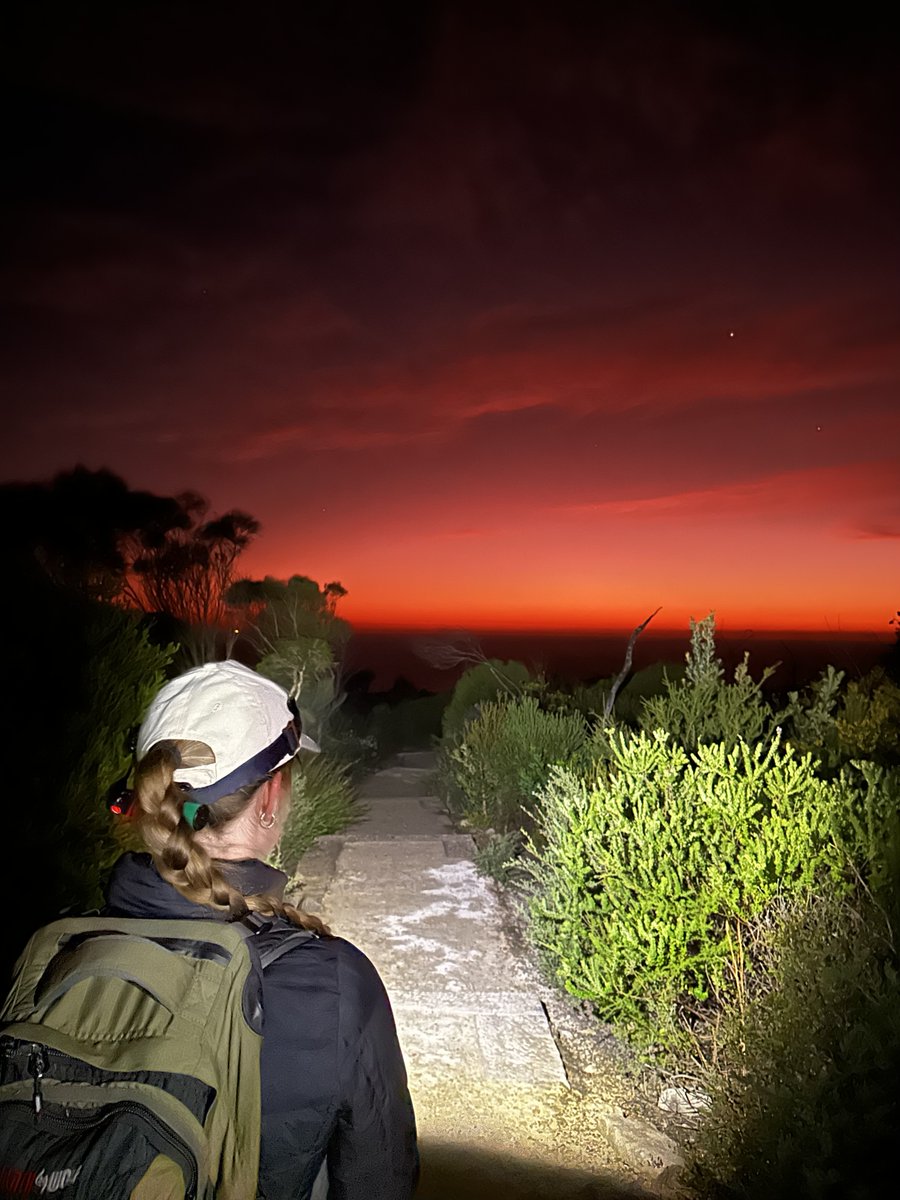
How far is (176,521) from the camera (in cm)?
1508

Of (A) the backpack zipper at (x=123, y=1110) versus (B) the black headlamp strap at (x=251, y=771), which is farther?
(B) the black headlamp strap at (x=251, y=771)

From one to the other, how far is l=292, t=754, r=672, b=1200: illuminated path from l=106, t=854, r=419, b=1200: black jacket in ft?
7.00

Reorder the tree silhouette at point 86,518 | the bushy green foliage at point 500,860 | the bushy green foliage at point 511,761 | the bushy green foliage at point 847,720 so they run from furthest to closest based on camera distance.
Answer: the tree silhouette at point 86,518 < the bushy green foliage at point 511,761 < the bushy green foliage at point 500,860 < the bushy green foliage at point 847,720

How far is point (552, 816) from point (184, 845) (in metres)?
3.92

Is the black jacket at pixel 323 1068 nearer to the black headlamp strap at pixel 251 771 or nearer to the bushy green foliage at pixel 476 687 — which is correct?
the black headlamp strap at pixel 251 771

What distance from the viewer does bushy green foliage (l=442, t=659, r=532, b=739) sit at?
1425 centimetres

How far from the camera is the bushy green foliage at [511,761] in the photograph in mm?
8508

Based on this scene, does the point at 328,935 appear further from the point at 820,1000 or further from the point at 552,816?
the point at 552,816

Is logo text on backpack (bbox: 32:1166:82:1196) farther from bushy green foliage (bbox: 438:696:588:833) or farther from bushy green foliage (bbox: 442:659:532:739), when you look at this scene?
bushy green foliage (bbox: 442:659:532:739)

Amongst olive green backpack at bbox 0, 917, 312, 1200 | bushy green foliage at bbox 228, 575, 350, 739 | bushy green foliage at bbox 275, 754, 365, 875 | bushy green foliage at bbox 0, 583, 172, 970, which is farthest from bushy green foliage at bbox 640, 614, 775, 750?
bushy green foliage at bbox 228, 575, 350, 739

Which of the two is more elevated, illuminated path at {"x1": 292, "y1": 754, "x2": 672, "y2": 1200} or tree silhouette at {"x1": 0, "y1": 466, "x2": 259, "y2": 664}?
tree silhouette at {"x1": 0, "y1": 466, "x2": 259, "y2": 664}

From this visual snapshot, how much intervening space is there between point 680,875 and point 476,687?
11203 millimetres

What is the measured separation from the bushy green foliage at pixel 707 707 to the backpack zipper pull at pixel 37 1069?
17.7 ft

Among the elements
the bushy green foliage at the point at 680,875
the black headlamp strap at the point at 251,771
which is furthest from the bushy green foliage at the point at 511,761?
the black headlamp strap at the point at 251,771
